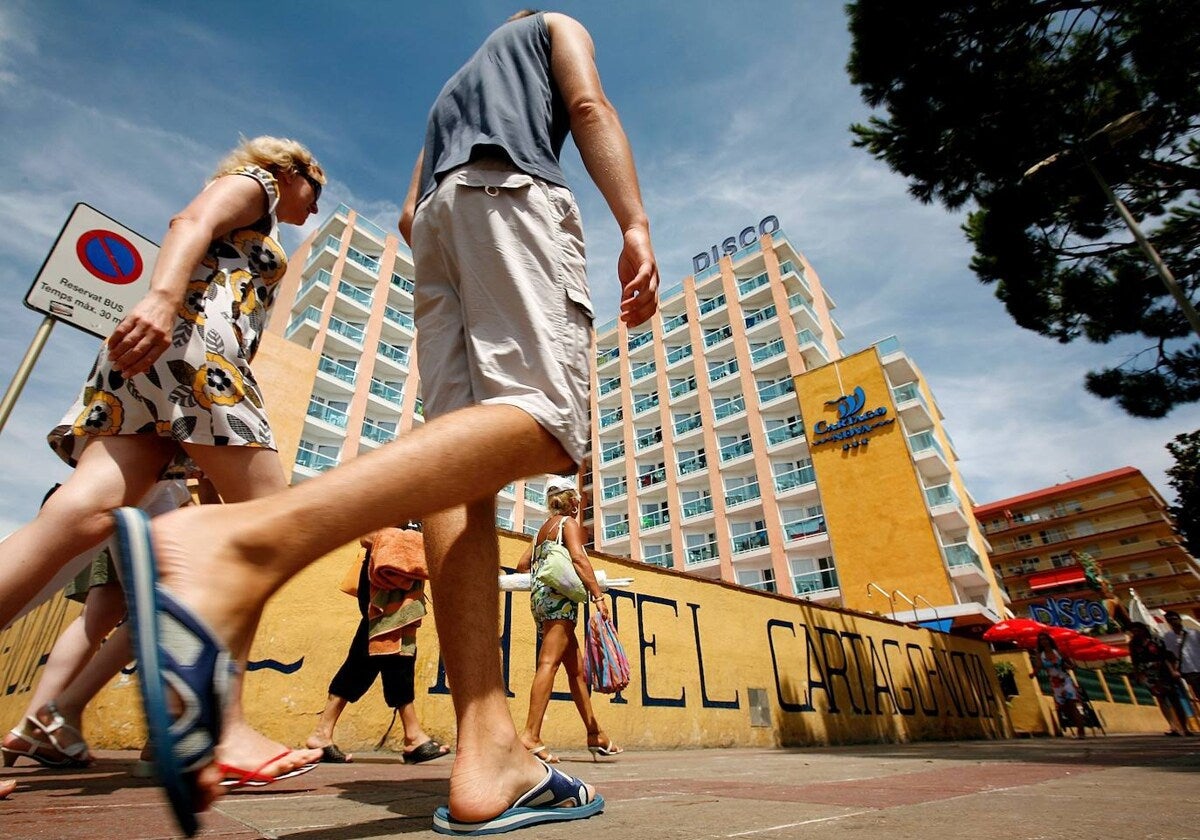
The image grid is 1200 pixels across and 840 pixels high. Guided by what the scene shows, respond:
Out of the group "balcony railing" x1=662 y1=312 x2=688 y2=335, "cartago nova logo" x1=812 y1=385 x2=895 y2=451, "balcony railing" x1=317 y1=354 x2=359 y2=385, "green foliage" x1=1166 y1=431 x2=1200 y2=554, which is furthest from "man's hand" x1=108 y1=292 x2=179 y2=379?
"balcony railing" x1=662 y1=312 x2=688 y2=335

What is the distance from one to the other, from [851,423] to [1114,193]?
2017cm

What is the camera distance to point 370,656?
9.13 ft

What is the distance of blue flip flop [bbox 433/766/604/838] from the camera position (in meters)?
0.95

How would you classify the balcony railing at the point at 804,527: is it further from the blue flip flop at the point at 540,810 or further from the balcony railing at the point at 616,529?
the blue flip flop at the point at 540,810

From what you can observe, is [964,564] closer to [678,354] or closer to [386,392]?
[678,354]

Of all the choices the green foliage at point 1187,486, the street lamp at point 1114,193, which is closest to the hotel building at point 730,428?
the green foliage at point 1187,486

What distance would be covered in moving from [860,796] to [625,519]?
36.9 meters

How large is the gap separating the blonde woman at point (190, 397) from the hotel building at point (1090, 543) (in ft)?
179

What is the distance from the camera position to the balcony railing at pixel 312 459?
27.2 meters

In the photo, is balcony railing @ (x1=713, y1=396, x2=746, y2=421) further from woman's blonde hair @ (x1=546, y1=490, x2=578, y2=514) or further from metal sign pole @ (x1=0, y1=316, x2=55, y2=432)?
metal sign pole @ (x1=0, y1=316, x2=55, y2=432)

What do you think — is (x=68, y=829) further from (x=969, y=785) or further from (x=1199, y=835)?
(x=969, y=785)

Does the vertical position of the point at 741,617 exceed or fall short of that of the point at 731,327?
it falls short

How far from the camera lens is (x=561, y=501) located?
3.42 meters

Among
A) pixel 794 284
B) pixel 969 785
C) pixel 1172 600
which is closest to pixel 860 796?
pixel 969 785
